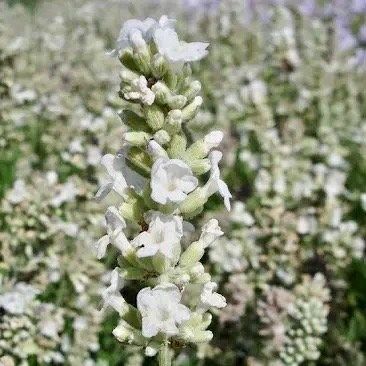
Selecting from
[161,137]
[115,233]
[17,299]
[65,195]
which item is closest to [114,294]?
[115,233]

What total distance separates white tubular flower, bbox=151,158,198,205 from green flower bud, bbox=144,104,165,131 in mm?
95

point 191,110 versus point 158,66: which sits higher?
point 158,66

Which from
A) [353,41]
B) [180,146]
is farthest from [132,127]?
[353,41]

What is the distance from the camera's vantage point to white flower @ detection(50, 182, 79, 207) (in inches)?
146

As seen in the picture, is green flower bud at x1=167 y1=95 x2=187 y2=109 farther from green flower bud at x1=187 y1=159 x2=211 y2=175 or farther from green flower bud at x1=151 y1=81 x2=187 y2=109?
green flower bud at x1=187 y1=159 x2=211 y2=175

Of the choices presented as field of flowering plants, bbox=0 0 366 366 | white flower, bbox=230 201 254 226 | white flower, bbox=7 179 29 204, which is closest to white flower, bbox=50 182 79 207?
field of flowering plants, bbox=0 0 366 366

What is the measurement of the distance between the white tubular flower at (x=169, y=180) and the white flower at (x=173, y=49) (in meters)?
0.21

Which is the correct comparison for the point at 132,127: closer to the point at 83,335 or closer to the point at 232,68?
the point at 83,335

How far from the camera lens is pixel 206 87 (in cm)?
724

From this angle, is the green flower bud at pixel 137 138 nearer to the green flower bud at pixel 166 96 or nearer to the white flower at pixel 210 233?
the green flower bud at pixel 166 96

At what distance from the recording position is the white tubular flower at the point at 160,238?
2006 millimetres

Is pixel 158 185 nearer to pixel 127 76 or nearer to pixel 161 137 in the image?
pixel 161 137

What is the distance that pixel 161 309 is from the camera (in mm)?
2041

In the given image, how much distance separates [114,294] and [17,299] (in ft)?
3.55
